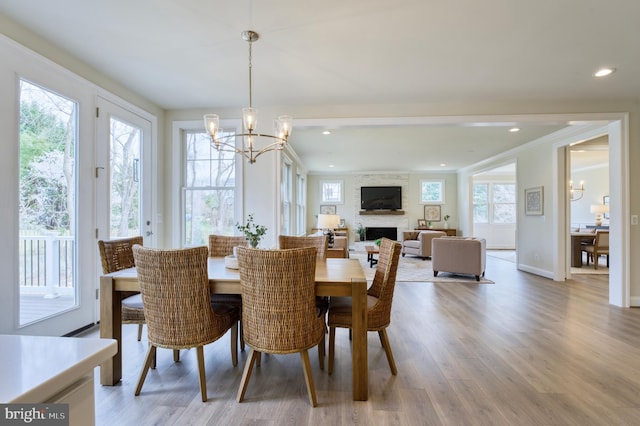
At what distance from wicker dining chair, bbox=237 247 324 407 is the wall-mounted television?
834 centimetres

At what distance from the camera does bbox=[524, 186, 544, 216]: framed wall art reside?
5.80m

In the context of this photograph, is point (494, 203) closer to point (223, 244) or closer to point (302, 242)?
point (302, 242)

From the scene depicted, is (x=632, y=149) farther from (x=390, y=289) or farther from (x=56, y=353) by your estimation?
(x=56, y=353)

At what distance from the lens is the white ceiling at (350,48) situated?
2.16 m

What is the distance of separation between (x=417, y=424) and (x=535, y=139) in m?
5.91

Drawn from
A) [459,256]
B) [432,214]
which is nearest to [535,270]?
[459,256]

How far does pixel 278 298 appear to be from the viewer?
1.80 meters

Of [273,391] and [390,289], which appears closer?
[273,391]

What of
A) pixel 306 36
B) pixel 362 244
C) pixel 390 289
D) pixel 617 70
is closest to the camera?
pixel 390 289

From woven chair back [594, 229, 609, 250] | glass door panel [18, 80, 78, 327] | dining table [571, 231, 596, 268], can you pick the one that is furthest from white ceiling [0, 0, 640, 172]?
dining table [571, 231, 596, 268]

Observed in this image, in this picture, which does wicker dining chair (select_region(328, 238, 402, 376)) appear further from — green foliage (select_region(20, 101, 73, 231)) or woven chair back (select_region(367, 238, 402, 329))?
green foliage (select_region(20, 101, 73, 231))

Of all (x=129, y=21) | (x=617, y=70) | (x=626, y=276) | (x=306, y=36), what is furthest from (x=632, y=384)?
(x=129, y=21)

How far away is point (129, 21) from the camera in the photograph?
2301 millimetres

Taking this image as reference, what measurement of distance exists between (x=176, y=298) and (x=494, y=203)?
34.7ft
